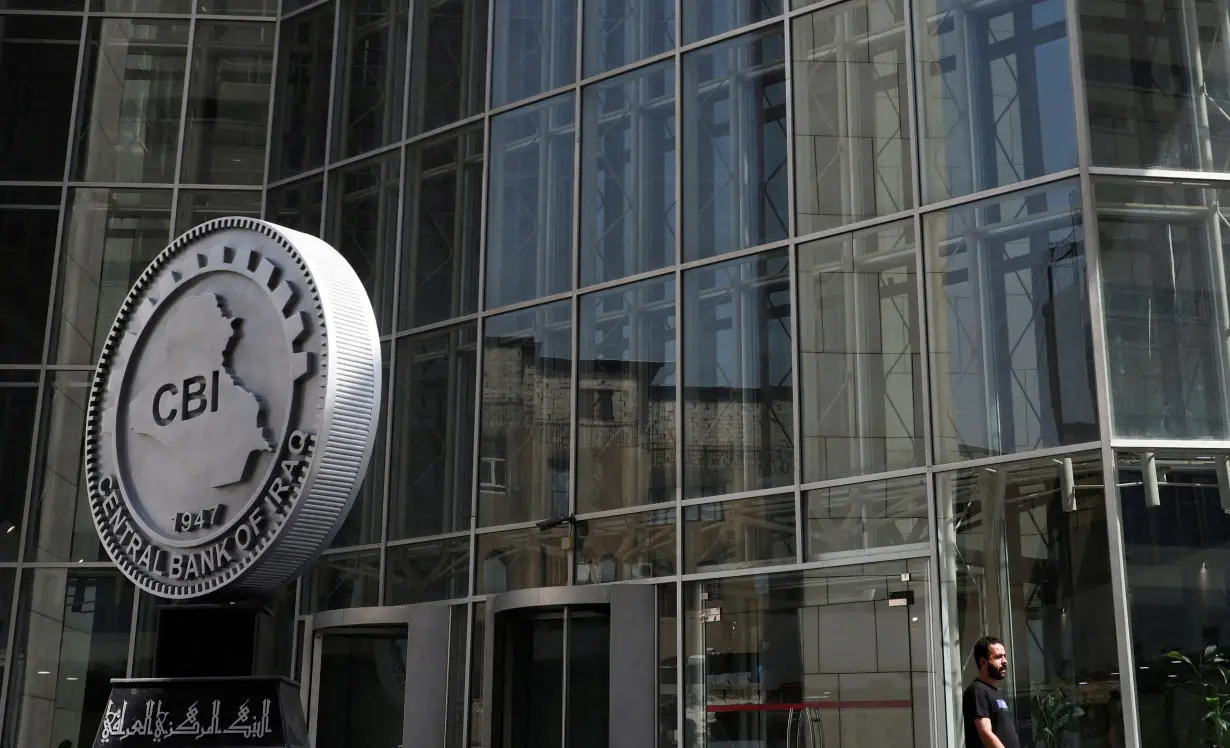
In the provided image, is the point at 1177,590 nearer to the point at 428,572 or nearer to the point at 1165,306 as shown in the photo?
the point at 1165,306

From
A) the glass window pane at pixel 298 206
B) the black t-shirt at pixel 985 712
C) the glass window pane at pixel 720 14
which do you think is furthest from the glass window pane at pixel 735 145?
the black t-shirt at pixel 985 712

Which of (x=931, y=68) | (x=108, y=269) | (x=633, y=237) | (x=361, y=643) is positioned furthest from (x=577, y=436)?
(x=108, y=269)

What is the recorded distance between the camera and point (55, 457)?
19469 mm

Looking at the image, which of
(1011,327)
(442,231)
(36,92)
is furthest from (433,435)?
(36,92)

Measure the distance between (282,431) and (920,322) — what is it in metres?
7.40

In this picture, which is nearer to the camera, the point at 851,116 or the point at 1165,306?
the point at 1165,306

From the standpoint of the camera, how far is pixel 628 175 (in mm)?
16531

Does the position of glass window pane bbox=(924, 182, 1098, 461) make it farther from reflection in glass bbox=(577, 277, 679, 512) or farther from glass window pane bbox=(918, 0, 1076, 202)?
reflection in glass bbox=(577, 277, 679, 512)

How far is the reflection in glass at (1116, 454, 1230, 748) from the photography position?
11734 mm

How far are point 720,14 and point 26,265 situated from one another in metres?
10.7

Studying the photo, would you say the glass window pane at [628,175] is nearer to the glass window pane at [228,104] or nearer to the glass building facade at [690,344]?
the glass building facade at [690,344]

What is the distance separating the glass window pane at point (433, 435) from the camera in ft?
57.0

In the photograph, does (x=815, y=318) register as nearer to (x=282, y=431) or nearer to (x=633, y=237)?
(x=633, y=237)

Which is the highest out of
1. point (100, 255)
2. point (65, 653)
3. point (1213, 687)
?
point (100, 255)
